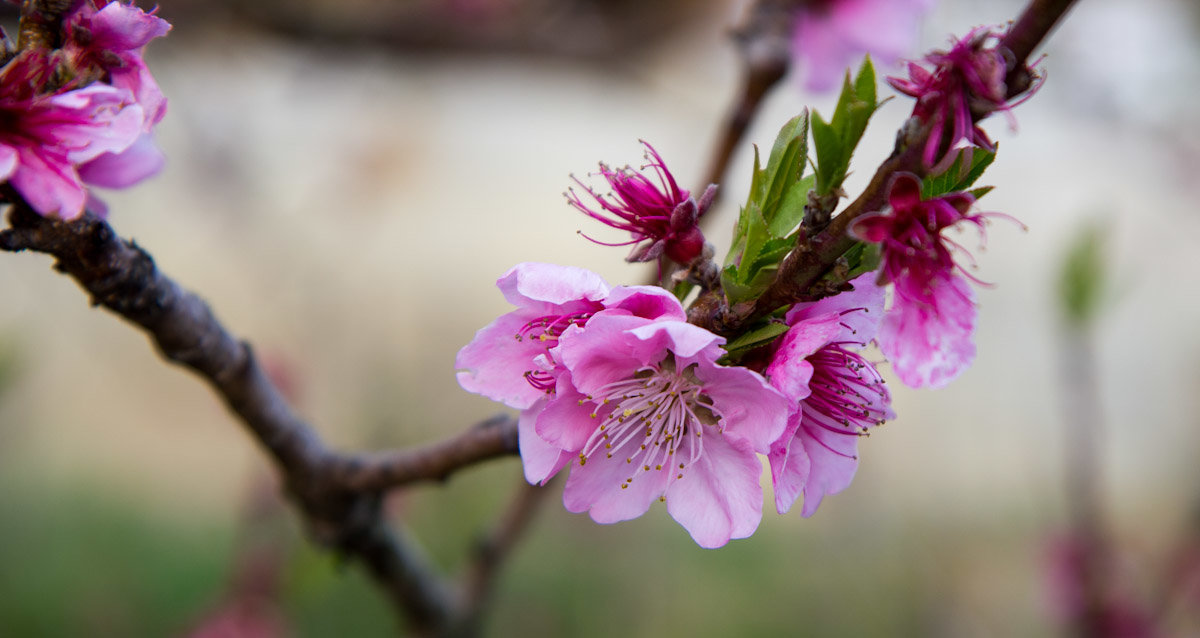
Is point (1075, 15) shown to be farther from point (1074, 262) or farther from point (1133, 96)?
point (1074, 262)

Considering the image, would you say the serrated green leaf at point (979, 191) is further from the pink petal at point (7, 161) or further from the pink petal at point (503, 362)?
the pink petal at point (7, 161)

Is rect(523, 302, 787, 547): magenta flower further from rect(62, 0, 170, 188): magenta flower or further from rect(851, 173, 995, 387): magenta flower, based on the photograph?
rect(62, 0, 170, 188): magenta flower

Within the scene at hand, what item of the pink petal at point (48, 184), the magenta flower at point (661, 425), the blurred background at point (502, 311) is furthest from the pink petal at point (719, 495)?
the blurred background at point (502, 311)

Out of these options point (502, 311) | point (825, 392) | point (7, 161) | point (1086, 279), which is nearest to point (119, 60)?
point (7, 161)

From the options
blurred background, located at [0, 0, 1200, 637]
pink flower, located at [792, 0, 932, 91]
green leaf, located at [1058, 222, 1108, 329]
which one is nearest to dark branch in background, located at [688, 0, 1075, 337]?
pink flower, located at [792, 0, 932, 91]

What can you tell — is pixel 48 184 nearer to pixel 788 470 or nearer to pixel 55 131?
pixel 55 131
